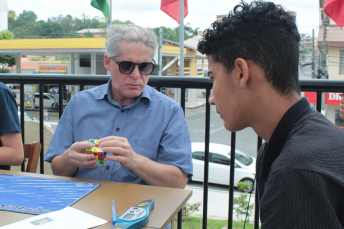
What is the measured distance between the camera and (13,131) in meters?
2.12

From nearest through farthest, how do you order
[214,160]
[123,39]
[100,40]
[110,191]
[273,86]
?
[273,86] → [110,191] → [123,39] → [214,160] → [100,40]

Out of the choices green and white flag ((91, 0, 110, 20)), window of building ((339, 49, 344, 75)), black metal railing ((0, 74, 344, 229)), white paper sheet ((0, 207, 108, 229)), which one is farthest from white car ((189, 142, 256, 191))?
window of building ((339, 49, 344, 75))

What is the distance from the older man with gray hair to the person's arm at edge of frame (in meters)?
0.27

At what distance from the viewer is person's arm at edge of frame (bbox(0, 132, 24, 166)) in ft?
6.79

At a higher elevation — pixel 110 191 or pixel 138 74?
pixel 138 74

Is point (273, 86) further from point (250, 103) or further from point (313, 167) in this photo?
point (313, 167)

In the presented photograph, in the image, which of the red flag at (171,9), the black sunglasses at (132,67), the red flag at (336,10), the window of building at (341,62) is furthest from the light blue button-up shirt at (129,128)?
the window of building at (341,62)

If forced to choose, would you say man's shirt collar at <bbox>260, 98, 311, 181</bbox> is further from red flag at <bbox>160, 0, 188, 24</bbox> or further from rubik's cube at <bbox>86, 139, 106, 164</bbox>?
red flag at <bbox>160, 0, 188, 24</bbox>

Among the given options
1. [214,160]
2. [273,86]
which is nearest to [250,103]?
[273,86]

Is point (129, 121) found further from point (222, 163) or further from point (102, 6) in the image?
point (222, 163)

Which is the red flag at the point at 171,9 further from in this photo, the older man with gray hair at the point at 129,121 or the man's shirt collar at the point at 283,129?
the man's shirt collar at the point at 283,129

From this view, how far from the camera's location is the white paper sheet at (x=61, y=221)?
3.63 ft

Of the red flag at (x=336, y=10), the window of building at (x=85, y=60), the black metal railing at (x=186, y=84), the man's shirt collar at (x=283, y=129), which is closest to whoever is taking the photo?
the man's shirt collar at (x=283, y=129)

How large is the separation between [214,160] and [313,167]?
1442 cm
